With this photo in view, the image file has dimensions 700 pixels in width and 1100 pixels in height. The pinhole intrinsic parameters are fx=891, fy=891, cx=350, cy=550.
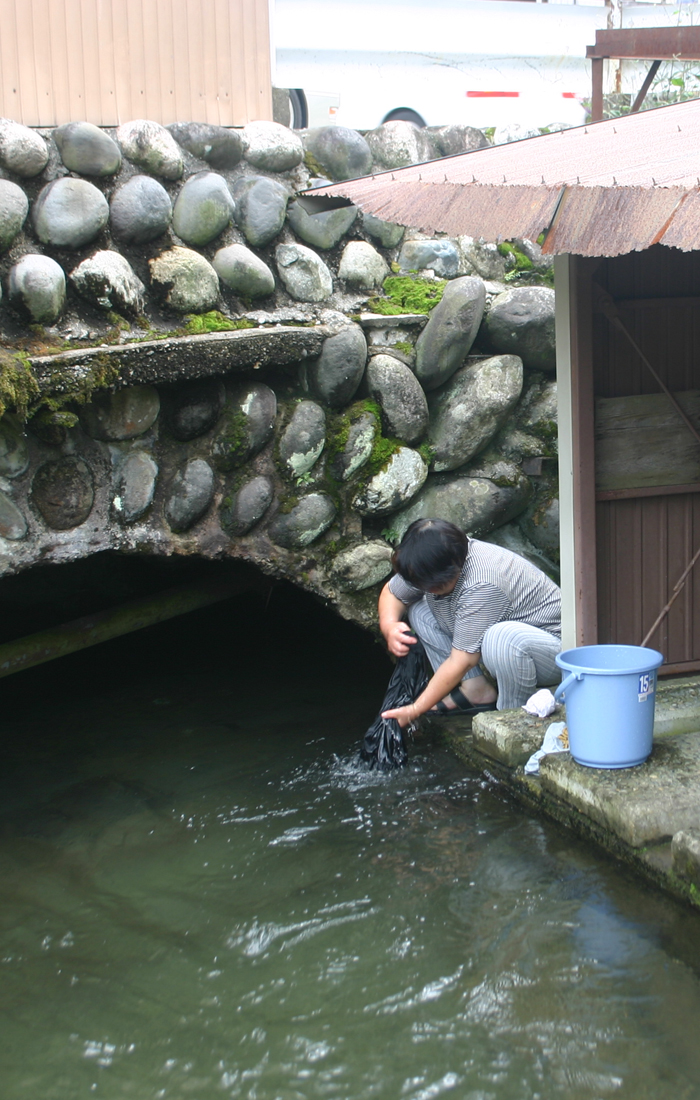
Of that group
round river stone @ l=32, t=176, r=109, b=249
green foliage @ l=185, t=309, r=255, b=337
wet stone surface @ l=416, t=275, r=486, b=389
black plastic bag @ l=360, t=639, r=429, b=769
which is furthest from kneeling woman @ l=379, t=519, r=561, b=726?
round river stone @ l=32, t=176, r=109, b=249

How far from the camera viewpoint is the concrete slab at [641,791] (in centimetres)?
329

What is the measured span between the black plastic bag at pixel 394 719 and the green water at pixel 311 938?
0.35 feet

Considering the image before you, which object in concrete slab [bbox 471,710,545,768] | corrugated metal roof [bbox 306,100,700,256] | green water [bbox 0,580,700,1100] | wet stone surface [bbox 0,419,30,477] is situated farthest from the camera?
wet stone surface [bbox 0,419,30,477]

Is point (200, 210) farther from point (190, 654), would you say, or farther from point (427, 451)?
point (190, 654)

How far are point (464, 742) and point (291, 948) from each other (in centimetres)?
170

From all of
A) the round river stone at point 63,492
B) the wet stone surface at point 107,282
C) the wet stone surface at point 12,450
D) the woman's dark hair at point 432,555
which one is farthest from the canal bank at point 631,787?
the wet stone surface at point 107,282

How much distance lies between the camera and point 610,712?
355 centimetres

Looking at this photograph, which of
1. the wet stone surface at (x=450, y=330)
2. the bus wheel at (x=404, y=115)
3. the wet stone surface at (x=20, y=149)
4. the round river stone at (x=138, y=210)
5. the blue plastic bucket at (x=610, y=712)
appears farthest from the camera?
the bus wheel at (x=404, y=115)

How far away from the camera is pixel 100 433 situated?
15.1ft

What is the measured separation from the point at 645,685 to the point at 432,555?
1123mm

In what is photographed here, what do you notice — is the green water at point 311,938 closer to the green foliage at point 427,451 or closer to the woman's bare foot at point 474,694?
the woman's bare foot at point 474,694

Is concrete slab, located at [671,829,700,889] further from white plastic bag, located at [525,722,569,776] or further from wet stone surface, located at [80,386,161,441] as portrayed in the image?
wet stone surface, located at [80,386,161,441]

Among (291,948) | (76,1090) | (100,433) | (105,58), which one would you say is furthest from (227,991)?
(105,58)

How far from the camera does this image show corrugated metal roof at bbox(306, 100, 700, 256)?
262cm
